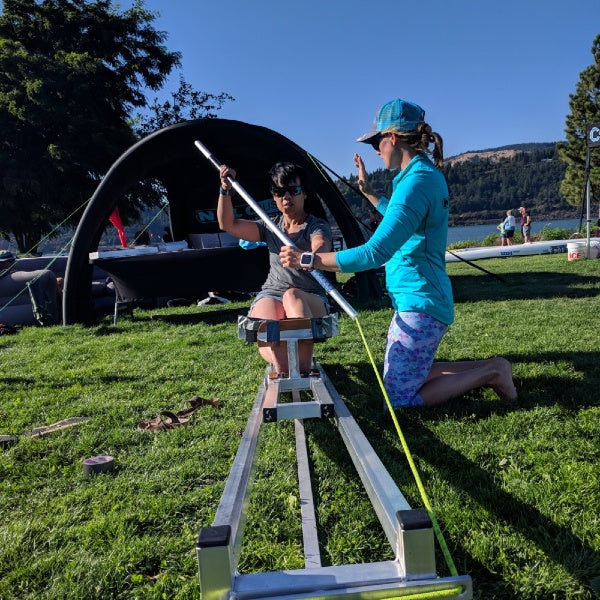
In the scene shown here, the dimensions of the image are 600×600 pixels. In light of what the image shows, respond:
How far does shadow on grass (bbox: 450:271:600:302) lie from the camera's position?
354 inches

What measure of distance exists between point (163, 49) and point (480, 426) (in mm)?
27918

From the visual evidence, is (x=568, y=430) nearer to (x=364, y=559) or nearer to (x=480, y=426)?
(x=480, y=426)

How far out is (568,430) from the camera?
3.11 metres

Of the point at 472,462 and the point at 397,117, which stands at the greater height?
the point at 397,117

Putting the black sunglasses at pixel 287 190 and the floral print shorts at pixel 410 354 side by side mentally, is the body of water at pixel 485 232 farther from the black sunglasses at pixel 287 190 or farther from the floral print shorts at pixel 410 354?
the floral print shorts at pixel 410 354

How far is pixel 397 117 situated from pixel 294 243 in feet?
4.06

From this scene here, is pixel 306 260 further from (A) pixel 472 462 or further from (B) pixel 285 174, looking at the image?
(A) pixel 472 462

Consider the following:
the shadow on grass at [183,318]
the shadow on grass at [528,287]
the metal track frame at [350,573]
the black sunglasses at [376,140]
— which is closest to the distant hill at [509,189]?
the shadow on grass at [528,287]

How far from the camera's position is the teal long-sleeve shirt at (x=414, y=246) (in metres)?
2.96

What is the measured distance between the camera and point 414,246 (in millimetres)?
3330

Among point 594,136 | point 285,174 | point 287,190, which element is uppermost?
point 594,136

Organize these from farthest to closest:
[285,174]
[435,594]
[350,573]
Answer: [285,174], [350,573], [435,594]

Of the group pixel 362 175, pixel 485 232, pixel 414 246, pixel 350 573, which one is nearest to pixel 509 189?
pixel 485 232

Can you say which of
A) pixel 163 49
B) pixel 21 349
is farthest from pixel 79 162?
pixel 21 349
